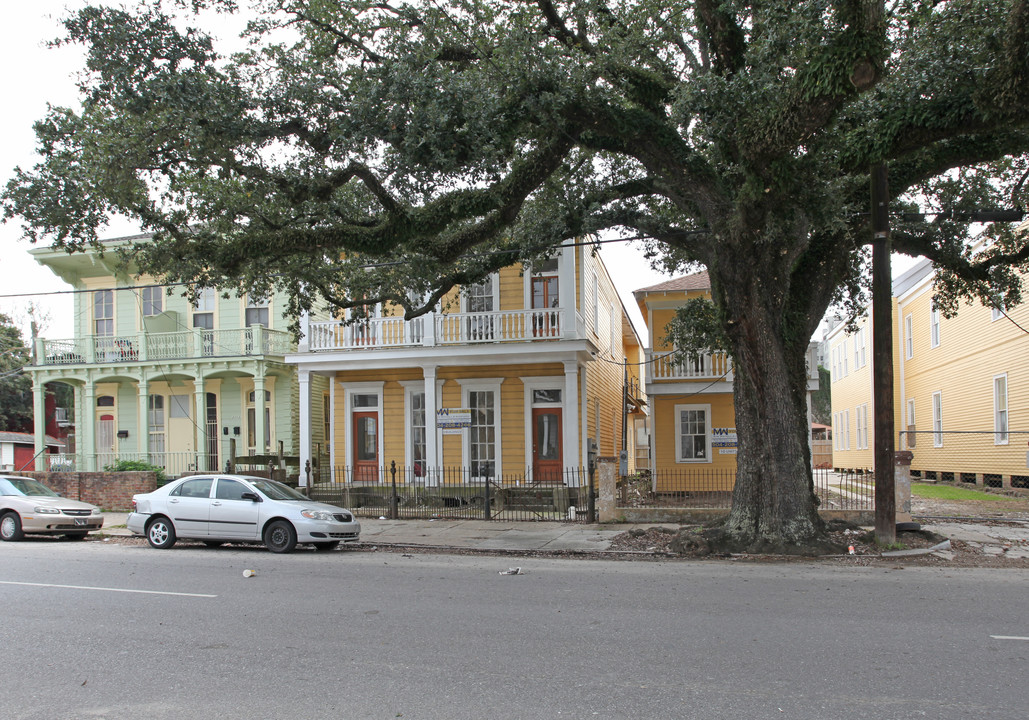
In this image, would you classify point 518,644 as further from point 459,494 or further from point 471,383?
point 471,383

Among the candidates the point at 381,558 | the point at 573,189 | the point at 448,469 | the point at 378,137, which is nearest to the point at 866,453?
the point at 448,469

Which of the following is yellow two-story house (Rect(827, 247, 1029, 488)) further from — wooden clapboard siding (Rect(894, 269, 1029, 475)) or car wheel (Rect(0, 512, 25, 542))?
car wheel (Rect(0, 512, 25, 542))

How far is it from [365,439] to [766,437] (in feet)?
45.9

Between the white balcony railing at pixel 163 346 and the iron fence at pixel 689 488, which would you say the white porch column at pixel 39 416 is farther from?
the iron fence at pixel 689 488

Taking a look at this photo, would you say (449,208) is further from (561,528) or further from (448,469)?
(448,469)

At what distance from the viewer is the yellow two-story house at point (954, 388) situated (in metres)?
22.3

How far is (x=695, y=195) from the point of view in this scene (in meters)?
12.7

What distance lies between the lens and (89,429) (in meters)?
26.7

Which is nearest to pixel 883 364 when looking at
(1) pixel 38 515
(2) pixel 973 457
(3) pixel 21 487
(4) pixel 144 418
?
(2) pixel 973 457

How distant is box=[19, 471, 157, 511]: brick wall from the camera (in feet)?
72.1

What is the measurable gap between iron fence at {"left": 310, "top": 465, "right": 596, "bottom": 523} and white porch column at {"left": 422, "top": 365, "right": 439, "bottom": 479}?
0.39 m

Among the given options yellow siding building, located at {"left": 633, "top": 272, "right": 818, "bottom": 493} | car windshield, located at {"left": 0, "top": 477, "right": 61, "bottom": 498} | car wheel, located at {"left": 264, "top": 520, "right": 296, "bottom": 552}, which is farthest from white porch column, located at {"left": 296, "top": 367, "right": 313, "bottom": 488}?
yellow siding building, located at {"left": 633, "top": 272, "right": 818, "bottom": 493}

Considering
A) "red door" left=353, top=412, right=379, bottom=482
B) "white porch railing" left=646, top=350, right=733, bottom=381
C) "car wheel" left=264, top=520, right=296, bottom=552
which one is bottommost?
"car wheel" left=264, top=520, right=296, bottom=552

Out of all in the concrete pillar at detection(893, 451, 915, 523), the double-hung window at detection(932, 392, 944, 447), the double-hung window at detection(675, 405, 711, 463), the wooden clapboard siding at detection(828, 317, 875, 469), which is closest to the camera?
the concrete pillar at detection(893, 451, 915, 523)
